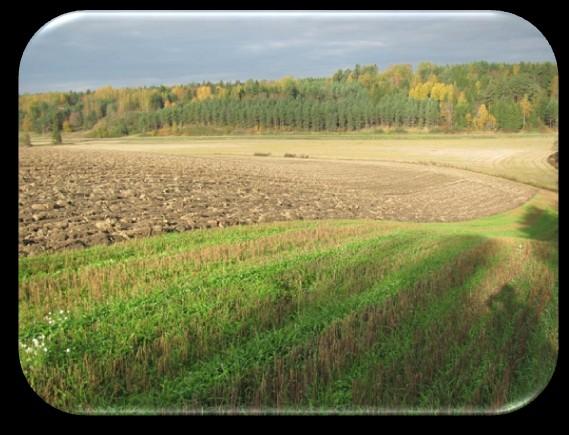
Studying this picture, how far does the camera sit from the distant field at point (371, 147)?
5.96 meters

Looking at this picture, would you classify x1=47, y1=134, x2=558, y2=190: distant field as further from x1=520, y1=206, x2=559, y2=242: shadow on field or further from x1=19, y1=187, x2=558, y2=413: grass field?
x1=19, y1=187, x2=558, y2=413: grass field

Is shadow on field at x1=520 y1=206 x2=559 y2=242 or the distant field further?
the distant field

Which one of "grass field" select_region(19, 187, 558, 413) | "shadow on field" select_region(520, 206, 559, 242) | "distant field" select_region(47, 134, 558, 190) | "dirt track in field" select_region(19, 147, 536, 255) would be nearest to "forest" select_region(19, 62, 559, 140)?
"distant field" select_region(47, 134, 558, 190)

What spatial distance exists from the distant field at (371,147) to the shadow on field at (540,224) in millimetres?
354

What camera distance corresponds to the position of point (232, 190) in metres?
5.93

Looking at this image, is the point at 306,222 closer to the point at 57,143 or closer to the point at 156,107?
the point at 156,107

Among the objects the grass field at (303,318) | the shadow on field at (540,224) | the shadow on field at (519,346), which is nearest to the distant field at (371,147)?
the shadow on field at (540,224)

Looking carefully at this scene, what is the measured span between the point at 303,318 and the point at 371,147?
5.94 ft

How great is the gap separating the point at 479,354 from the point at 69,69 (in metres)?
4.20

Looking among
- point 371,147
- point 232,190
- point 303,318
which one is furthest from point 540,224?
point 232,190

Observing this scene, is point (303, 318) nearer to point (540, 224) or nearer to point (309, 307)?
point (309, 307)

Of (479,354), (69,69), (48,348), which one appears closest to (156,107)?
(69,69)

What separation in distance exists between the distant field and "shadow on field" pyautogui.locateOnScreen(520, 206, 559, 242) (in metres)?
0.35

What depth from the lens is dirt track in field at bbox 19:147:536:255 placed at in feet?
18.6
